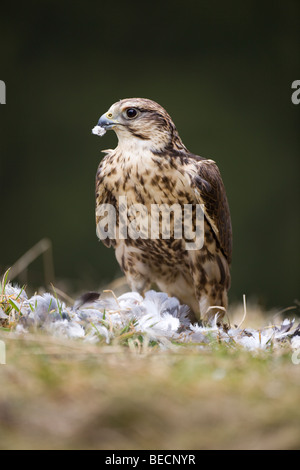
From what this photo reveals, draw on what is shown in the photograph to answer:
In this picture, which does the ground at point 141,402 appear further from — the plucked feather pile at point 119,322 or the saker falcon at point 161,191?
the saker falcon at point 161,191

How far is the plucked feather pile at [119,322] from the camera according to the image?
164 cm

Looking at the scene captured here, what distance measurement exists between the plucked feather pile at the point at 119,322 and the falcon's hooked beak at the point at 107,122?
0.57 m

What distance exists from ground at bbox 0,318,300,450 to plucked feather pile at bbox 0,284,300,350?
0.27 m

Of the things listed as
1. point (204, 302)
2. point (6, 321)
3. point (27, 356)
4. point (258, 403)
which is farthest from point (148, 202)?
point (258, 403)

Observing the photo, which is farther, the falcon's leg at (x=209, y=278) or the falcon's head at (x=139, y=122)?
the falcon's leg at (x=209, y=278)

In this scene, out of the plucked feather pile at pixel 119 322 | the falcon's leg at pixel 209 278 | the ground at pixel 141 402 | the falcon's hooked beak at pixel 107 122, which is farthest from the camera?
the falcon's leg at pixel 209 278

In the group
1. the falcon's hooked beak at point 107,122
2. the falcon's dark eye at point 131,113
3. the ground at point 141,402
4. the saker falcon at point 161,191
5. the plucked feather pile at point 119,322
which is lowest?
the ground at point 141,402

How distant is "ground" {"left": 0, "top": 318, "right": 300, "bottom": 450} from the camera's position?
0.99 meters

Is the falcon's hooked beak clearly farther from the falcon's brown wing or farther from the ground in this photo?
the ground

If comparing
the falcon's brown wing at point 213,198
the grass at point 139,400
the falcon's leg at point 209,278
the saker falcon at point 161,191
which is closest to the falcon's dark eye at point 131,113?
the saker falcon at point 161,191

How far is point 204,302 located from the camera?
2285 mm

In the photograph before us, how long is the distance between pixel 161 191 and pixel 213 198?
21 cm

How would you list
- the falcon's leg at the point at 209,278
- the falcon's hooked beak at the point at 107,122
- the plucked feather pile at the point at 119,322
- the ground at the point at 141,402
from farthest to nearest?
the falcon's leg at the point at 209,278
the falcon's hooked beak at the point at 107,122
the plucked feather pile at the point at 119,322
the ground at the point at 141,402

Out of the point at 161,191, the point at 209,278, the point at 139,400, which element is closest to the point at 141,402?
the point at 139,400
